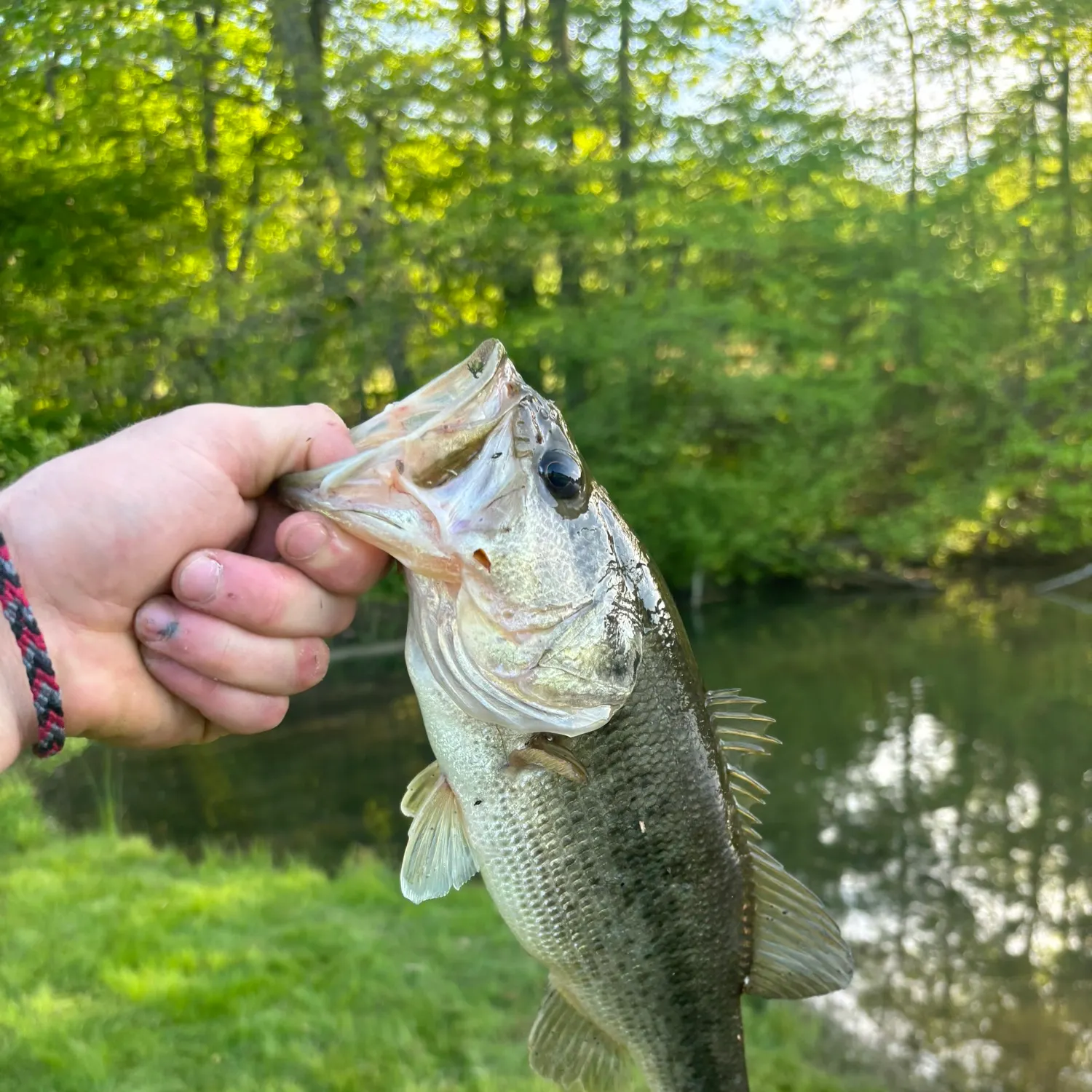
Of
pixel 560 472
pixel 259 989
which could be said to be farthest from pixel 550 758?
pixel 259 989

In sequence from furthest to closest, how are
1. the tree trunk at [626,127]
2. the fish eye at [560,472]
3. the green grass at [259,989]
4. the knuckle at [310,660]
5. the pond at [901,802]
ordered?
the tree trunk at [626,127]
the pond at [901,802]
the green grass at [259,989]
the knuckle at [310,660]
the fish eye at [560,472]

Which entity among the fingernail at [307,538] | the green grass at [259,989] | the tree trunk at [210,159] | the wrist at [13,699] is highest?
the tree trunk at [210,159]

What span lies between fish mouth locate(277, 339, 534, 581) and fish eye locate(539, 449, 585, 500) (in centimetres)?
12

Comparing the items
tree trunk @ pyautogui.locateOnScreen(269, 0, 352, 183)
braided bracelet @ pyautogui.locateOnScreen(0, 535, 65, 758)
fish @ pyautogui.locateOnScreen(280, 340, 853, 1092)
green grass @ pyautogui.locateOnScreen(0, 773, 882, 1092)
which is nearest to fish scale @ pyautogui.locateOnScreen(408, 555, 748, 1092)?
fish @ pyautogui.locateOnScreen(280, 340, 853, 1092)

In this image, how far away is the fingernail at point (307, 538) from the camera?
1.82 m

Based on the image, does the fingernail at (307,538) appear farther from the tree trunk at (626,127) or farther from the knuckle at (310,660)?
the tree trunk at (626,127)

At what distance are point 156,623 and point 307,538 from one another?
0.38m

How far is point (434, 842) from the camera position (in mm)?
1848

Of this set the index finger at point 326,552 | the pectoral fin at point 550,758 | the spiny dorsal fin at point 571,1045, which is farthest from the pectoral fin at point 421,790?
the spiny dorsal fin at point 571,1045

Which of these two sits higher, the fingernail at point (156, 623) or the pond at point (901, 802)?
the fingernail at point (156, 623)

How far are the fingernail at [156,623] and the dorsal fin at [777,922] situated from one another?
3.95 ft

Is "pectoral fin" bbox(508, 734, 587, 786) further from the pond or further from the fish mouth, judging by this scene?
the pond

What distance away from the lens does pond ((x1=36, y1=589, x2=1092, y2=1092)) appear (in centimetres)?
542

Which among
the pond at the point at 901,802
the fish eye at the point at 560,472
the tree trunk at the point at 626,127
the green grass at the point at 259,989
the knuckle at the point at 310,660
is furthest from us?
the tree trunk at the point at 626,127
